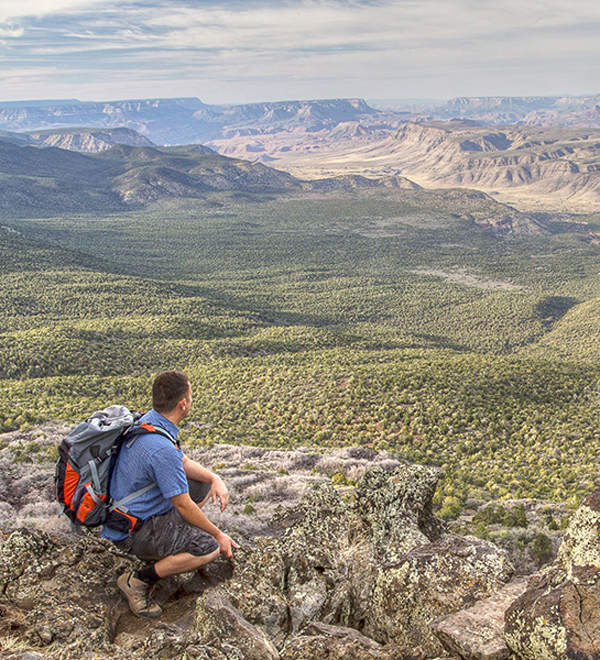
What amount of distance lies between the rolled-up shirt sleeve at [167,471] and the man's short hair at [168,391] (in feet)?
1.99

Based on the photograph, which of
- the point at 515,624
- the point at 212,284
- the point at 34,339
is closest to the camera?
the point at 515,624

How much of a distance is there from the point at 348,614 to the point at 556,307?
97.8m

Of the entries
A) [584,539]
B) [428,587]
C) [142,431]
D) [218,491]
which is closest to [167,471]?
[142,431]

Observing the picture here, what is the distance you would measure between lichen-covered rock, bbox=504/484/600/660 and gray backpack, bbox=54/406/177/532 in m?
4.46

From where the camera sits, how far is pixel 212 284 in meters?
98.9

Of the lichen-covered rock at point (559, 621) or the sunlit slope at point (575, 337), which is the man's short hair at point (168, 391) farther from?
the sunlit slope at point (575, 337)

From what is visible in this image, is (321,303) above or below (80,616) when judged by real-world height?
below

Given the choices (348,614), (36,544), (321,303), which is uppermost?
(36,544)

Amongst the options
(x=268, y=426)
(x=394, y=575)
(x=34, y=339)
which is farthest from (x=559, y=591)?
(x=34, y=339)

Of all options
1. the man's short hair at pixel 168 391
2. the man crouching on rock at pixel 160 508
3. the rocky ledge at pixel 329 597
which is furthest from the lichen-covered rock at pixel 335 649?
the man's short hair at pixel 168 391

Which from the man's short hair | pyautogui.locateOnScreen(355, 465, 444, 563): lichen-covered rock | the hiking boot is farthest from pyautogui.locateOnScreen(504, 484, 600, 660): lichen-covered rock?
the man's short hair

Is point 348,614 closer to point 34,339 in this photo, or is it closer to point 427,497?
point 427,497

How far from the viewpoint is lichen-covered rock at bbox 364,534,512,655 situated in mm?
6574

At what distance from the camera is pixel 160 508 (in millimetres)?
6602
